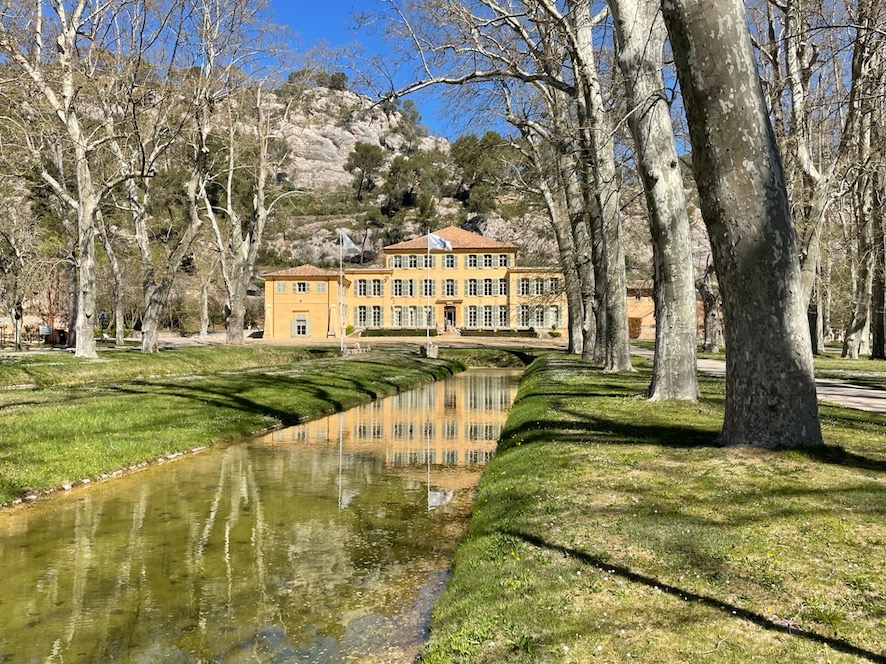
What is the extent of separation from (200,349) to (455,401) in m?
14.8

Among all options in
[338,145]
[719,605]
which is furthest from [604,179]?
[338,145]

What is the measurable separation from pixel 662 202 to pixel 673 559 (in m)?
8.12

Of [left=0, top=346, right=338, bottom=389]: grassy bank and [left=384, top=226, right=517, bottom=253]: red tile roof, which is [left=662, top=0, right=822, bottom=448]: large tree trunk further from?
[left=384, top=226, right=517, bottom=253]: red tile roof

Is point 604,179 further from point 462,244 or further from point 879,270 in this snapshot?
point 462,244

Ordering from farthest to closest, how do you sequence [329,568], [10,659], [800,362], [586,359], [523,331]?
1. [523,331]
2. [586,359]
3. [800,362]
4. [329,568]
5. [10,659]

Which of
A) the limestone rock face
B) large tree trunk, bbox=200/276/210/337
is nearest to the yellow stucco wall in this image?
large tree trunk, bbox=200/276/210/337

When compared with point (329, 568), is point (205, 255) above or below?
above

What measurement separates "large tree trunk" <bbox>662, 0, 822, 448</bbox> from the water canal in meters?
3.75

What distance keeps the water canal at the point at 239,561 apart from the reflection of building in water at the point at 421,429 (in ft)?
1.83

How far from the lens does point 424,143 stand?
5733 inches

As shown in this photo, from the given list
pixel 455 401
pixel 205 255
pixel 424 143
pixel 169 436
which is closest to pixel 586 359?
pixel 455 401

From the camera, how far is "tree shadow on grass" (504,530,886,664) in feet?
11.5

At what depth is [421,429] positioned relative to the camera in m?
15.6

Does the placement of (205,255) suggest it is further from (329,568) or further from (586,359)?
(329,568)
